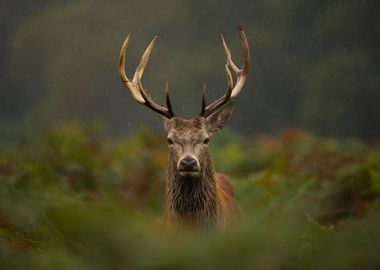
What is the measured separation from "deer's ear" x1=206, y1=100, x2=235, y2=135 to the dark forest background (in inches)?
852

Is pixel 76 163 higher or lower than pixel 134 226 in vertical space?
higher

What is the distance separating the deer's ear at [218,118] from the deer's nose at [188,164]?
2.30 feet

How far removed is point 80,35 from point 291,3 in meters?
10.8

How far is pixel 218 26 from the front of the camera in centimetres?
4125

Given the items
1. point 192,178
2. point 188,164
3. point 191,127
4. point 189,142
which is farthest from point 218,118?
point 188,164

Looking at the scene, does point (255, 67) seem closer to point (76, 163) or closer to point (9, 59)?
point (9, 59)

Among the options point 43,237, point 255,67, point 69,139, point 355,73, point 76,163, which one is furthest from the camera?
point 255,67

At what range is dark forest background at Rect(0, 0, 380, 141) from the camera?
3191cm

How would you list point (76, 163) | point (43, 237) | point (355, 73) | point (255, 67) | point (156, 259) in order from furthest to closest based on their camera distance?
point (255, 67) → point (355, 73) → point (76, 163) → point (43, 237) → point (156, 259)

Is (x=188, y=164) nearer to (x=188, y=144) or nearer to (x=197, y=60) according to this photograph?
(x=188, y=144)

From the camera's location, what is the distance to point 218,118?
791 cm

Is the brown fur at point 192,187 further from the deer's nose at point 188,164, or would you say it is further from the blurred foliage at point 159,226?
the blurred foliage at point 159,226

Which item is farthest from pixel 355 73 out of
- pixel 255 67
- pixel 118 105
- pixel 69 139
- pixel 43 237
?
pixel 43 237

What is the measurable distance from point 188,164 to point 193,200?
408 mm
